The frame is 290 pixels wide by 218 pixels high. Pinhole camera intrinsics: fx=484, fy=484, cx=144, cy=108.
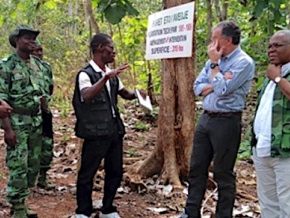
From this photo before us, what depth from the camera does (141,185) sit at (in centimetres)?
538

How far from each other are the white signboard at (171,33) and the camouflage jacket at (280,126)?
52.9 inches

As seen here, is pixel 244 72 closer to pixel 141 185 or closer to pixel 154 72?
pixel 141 185

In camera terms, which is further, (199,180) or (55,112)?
(55,112)

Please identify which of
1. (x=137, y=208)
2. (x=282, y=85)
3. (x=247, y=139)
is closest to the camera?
(x=282, y=85)

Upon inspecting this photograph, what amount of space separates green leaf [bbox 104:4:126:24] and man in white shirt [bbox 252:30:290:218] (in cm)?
209

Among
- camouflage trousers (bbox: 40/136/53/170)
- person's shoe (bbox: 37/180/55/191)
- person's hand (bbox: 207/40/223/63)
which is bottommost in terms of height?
person's shoe (bbox: 37/180/55/191)

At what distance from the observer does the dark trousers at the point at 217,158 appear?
3990 mm

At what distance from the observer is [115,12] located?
5.23 meters

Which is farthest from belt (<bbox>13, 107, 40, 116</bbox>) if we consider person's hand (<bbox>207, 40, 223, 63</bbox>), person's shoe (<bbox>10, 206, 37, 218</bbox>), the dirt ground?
person's hand (<bbox>207, 40, 223, 63</bbox>)

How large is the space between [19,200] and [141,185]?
1.48 metres

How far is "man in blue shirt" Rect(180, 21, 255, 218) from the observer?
392 centimetres

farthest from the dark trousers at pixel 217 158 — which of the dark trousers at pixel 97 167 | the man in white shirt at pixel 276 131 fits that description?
the dark trousers at pixel 97 167

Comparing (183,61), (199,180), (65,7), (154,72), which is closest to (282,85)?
(199,180)

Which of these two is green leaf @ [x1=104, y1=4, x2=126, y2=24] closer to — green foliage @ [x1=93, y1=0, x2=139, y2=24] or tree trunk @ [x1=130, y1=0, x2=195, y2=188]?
green foliage @ [x1=93, y1=0, x2=139, y2=24]
